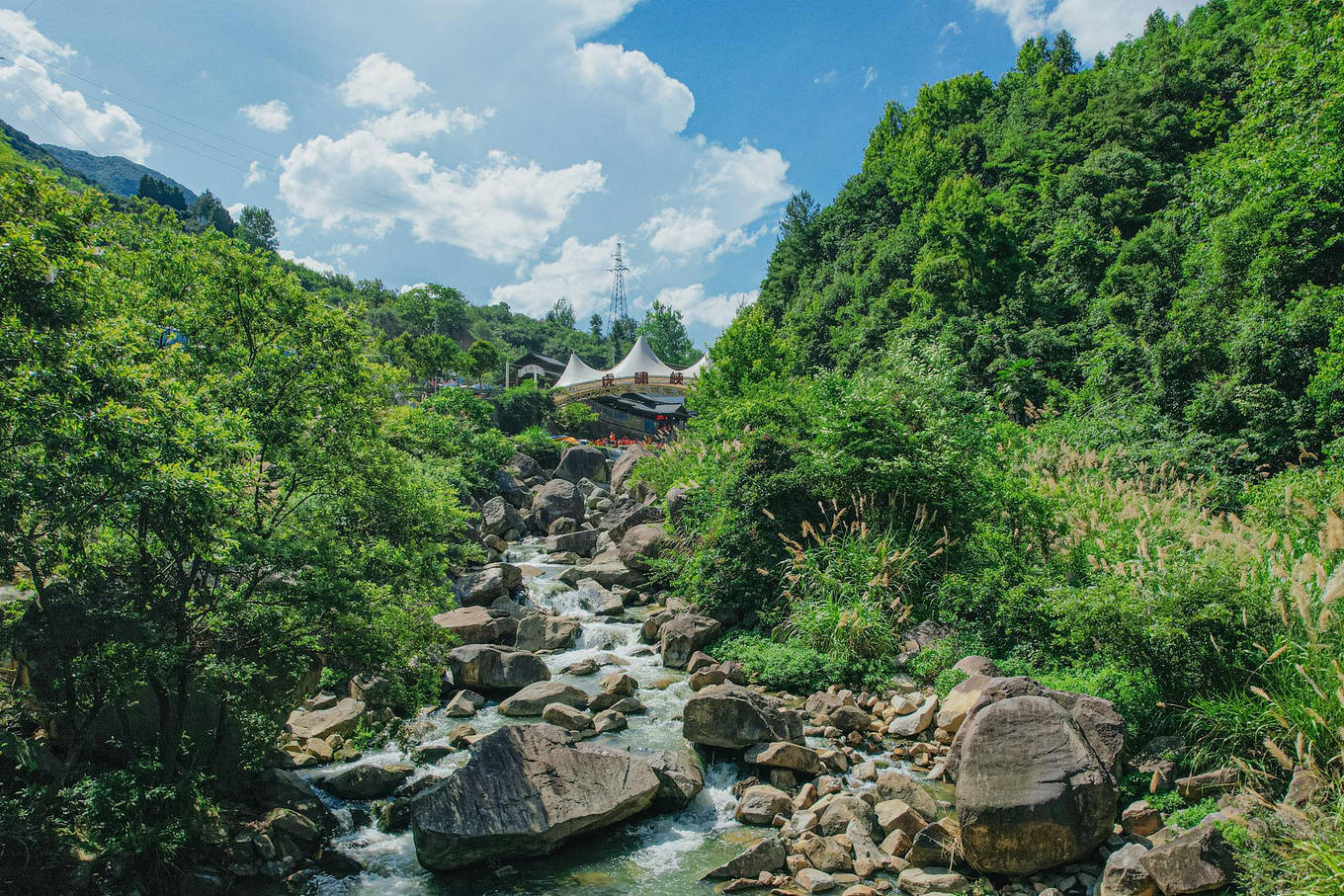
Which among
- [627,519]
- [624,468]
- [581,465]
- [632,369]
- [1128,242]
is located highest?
[632,369]

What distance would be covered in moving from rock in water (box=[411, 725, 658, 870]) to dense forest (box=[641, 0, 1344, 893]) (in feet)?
12.4

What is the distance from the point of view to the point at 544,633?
43.7 feet

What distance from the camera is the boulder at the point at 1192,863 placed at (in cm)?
496

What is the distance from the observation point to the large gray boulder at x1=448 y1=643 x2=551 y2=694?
10.8m

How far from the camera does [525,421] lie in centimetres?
4269

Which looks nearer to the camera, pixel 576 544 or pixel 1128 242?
pixel 576 544

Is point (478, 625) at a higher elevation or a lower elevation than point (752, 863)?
higher

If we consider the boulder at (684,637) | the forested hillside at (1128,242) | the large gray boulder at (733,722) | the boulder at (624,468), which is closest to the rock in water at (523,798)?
the large gray boulder at (733,722)

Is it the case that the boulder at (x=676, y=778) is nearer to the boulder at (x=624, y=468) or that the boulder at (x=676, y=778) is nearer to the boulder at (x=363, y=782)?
the boulder at (x=363, y=782)

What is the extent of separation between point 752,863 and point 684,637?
587 cm

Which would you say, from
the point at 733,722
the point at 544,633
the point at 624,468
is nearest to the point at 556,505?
the point at 624,468

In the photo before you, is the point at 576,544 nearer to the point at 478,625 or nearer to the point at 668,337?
the point at 478,625

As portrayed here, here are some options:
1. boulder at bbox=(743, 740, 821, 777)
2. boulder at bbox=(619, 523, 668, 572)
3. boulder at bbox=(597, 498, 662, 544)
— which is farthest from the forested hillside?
boulder at bbox=(743, 740, 821, 777)

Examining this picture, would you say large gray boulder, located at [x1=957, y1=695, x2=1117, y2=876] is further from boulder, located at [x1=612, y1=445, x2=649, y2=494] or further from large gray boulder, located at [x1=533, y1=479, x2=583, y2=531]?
boulder, located at [x1=612, y1=445, x2=649, y2=494]
